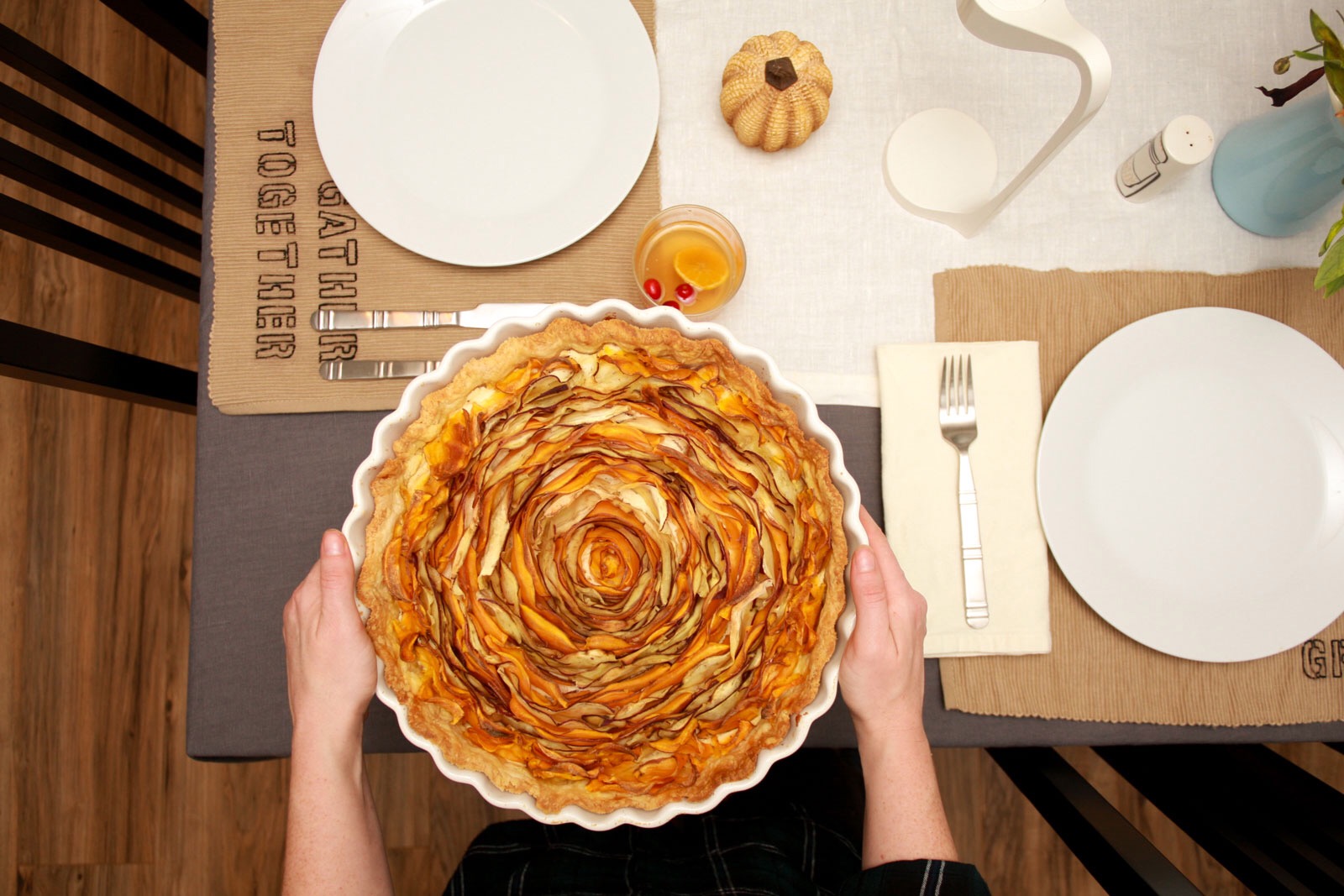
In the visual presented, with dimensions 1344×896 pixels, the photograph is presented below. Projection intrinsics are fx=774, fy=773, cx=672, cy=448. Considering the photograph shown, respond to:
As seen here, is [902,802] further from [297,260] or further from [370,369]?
[297,260]

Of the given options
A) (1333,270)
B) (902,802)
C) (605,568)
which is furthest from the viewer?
(902,802)

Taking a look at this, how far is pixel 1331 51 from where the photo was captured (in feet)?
2.17

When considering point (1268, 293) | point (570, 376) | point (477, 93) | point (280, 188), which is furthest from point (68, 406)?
point (1268, 293)

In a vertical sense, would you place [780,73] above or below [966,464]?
above

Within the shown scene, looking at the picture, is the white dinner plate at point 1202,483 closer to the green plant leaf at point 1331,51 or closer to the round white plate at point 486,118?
the green plant leaf at point 1331,51

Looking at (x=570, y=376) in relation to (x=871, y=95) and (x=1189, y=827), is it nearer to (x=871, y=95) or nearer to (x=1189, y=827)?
(x=871, y=95)

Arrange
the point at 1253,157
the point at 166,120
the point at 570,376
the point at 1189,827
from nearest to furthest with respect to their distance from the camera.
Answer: the point at 570,376 < the point at 1253,157 < the point at 1189,827 < the point at 166,120

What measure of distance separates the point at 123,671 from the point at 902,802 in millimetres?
1617

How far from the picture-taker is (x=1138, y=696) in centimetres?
81

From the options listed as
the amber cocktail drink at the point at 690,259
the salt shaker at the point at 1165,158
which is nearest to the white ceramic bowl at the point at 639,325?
the amber cocktail drink at the point at 690,259

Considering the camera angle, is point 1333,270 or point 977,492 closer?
point 1333,270

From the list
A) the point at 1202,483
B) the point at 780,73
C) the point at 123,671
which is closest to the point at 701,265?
the point at 780,73

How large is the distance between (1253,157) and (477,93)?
81 cm

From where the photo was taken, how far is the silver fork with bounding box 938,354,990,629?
0.80 meters
